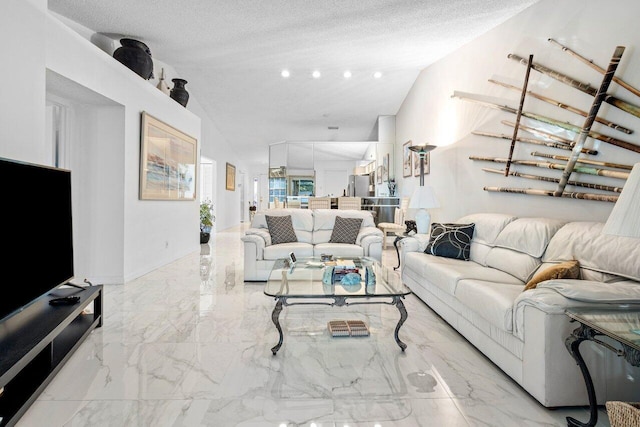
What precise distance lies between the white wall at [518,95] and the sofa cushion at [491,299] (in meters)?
Answer: 1.05

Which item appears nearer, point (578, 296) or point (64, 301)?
point (578, 296)

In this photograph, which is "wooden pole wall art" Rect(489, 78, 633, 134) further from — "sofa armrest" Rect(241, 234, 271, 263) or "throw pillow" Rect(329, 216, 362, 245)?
"sofa armrest" Rect(241, 234, 271, 263)

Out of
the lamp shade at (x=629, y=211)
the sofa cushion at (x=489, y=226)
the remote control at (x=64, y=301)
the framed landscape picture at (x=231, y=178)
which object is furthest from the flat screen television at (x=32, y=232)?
the framed landscape picture at (x=231, y=178)

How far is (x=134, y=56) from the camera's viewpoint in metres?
4.13

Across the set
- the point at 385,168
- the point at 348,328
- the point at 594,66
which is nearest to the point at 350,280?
the point at 348,328

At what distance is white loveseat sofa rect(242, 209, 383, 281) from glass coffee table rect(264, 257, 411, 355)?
0.84 metres

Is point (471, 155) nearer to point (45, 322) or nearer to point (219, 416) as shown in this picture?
point (219, 416)

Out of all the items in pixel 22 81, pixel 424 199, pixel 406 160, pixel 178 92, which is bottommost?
pixel 424 199

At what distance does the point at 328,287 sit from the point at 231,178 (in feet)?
29.4

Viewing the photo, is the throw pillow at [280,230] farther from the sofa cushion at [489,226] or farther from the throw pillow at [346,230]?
the sofa cushion at [489,226]

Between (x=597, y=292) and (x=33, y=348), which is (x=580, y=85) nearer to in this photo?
(x=597, y=292)

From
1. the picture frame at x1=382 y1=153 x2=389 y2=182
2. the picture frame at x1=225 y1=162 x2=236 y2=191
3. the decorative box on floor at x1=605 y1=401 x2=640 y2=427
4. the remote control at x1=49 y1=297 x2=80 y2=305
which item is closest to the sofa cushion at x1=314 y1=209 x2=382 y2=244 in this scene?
the remote control at x1=49 y1=297 x2=80 y2=305

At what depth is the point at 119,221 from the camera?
151 inches

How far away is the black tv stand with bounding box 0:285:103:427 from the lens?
144 cm
